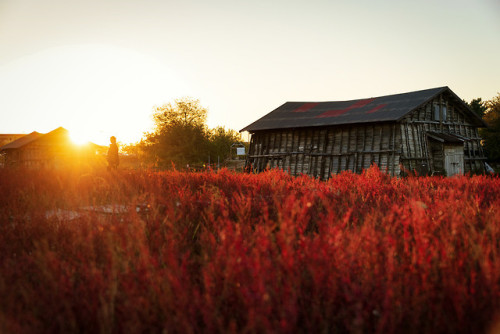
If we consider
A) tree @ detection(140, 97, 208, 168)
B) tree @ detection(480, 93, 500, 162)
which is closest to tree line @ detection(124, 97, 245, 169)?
tree @ detection(140, 97, 208, 168)

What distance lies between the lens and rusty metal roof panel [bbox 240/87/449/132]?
1961cm

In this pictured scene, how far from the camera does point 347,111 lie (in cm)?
2278

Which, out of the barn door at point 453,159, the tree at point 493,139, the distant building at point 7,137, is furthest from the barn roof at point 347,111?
the distant building at point 7,137

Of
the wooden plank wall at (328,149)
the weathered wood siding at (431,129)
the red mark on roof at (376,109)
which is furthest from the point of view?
the red mark on roof at (376,109)

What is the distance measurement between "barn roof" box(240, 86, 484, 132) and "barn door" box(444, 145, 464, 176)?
3.28 metres

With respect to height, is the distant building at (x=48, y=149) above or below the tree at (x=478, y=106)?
below

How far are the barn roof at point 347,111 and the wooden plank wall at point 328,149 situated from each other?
0.65 metres

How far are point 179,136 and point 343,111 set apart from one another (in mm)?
25387

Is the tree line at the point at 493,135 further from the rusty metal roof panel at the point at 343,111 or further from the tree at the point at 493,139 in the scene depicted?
the rusty metal roof panel at the point at 343,111

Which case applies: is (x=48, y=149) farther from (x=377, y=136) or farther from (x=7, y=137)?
(x=7, y=137)

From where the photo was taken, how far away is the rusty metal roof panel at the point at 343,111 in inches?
772

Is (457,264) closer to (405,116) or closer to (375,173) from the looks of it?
(375,173)

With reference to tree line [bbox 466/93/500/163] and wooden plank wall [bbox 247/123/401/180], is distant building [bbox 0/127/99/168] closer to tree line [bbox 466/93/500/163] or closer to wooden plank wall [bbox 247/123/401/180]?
wooden plank wall [bbox 247/123/401/180]

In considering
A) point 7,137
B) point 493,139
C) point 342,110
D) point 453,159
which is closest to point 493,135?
point 493,139
